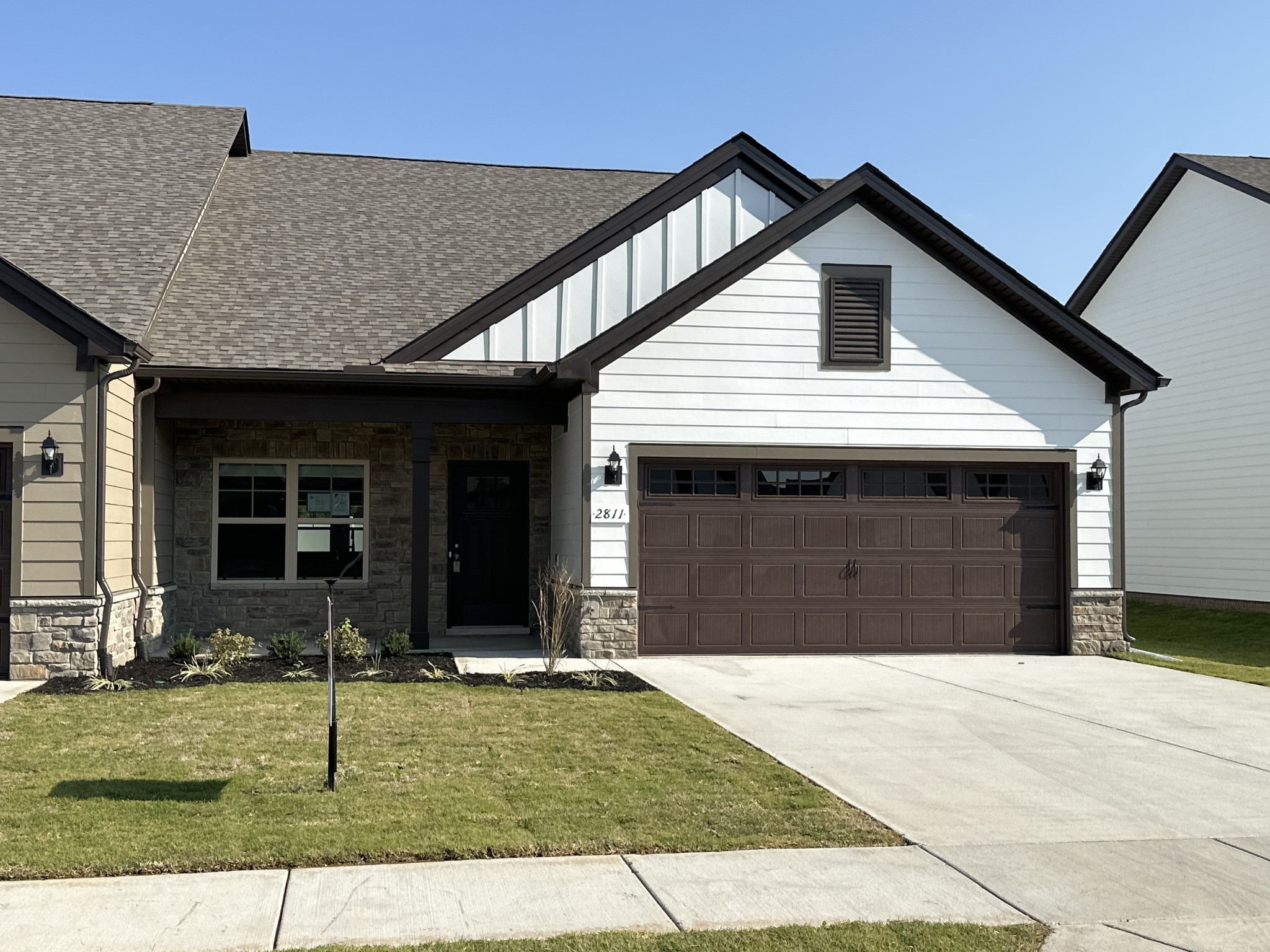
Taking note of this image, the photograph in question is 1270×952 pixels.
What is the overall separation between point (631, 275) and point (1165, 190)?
1260 centimetres

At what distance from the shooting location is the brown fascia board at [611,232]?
46.5 feet

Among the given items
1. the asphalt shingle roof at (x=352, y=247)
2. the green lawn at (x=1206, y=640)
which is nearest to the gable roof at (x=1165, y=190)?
the green lawn at (x=1206, y=640)

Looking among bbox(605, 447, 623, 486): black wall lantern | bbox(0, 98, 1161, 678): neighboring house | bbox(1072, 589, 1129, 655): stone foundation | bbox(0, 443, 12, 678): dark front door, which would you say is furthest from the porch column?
bbox(1072, 589, 1129, 655): stone foundation

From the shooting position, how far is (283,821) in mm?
6152

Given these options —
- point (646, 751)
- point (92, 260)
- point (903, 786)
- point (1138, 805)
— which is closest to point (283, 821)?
point (646, 751)

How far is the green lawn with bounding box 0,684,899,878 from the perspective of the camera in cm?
575

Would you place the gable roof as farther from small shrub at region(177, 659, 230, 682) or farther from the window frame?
small shrub at region(177, 659, 230, 682)

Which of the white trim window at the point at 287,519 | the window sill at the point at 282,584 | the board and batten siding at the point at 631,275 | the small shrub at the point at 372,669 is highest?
the board and batten siding at the point at 631,275

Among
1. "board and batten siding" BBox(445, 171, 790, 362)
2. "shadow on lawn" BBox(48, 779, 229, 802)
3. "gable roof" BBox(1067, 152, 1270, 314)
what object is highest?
"gable roof" BBox(1067, 152, 1270, 314)

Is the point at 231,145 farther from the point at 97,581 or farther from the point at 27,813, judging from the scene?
the point at 27,813

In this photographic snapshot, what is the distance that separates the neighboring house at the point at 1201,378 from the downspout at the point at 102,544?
17045mm

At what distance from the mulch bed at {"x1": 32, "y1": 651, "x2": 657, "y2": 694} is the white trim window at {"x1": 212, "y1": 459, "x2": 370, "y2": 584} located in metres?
2.54

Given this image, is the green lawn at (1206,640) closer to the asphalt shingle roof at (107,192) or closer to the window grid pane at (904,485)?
the window grid pane at (904,485)

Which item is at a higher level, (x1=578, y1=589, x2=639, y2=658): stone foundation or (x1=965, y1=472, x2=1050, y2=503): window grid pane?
(x1=965, y1=472, x2=1050, y2=503): window grid pane
